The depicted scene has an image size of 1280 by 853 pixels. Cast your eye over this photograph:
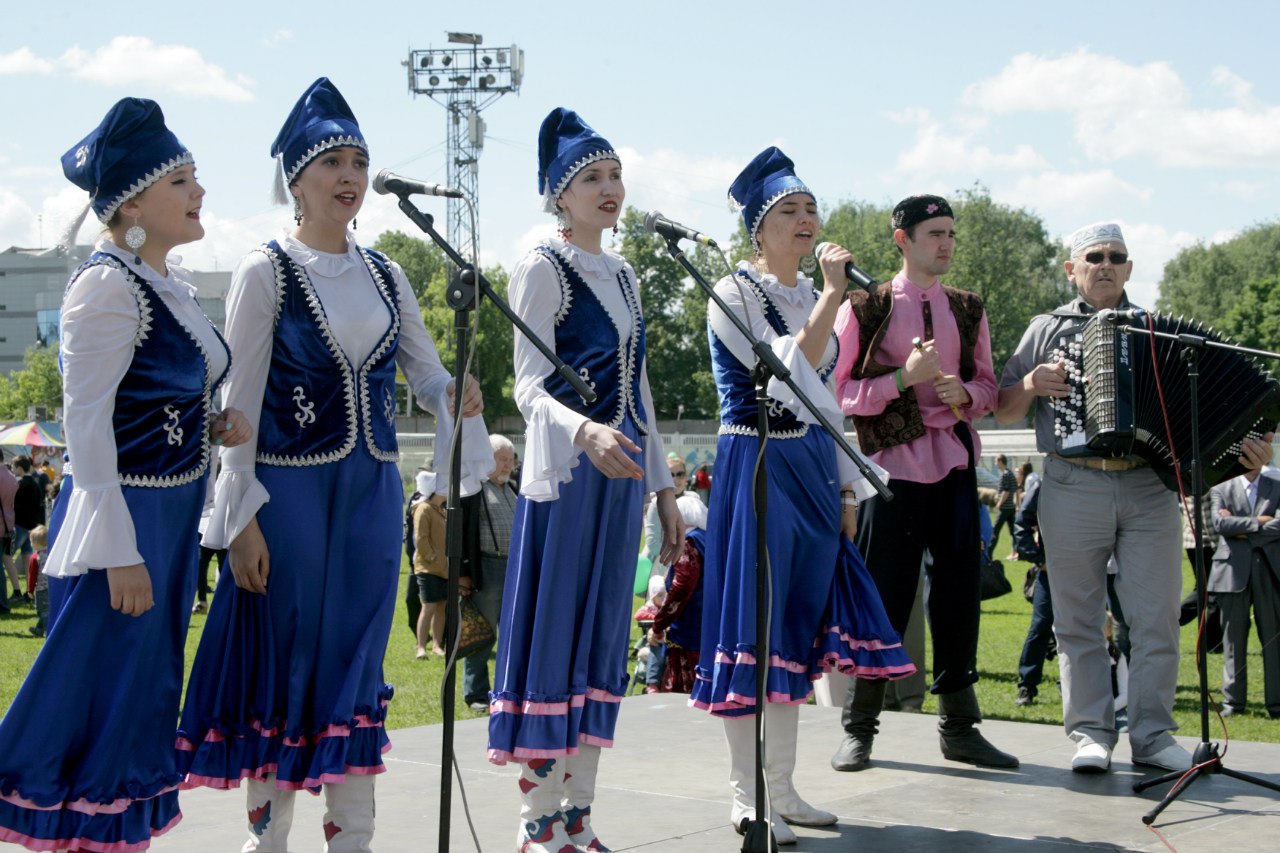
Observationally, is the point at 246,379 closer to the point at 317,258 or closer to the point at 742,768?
the point at 317,258

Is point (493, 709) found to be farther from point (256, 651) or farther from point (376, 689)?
point (256, 651)

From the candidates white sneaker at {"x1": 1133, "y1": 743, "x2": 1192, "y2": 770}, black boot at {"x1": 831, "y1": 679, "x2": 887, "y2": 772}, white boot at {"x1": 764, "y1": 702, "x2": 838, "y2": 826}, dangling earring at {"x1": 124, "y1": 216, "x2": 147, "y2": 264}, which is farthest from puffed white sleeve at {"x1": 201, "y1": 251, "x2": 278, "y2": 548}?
white sneaker at {"x1": 1133, "y1": 743, "x2": 1192, "y2": 770}

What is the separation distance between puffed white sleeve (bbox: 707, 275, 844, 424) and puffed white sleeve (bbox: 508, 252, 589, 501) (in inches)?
26.0

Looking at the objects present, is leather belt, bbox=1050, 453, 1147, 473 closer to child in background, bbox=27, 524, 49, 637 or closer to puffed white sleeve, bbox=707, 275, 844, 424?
puffed white sleeve, bbox=707, 275, 844, 424

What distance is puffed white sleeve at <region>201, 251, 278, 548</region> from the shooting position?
13.5 ft

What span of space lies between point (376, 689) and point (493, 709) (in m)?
0.62

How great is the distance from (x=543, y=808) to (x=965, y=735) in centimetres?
241

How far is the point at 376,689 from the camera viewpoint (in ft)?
14.0

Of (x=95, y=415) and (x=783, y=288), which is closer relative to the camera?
(x=95, y=415)

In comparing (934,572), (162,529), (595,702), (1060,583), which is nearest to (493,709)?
(595,702)

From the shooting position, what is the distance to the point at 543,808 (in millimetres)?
4762

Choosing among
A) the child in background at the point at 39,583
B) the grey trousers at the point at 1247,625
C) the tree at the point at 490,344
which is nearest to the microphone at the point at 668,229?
the grey trousers at the point at 1247,625

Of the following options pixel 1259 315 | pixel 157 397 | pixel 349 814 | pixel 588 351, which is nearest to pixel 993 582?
pixel 588 351

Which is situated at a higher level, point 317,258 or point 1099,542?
point 317,258
